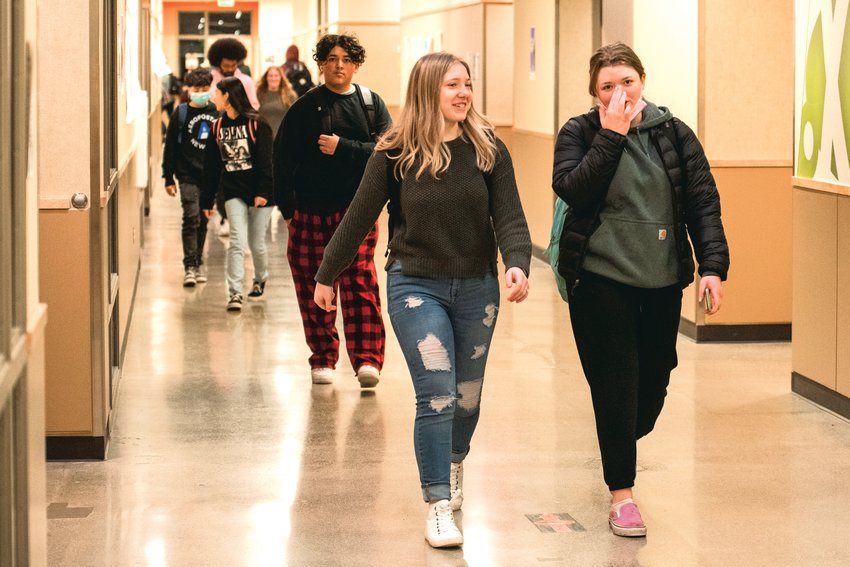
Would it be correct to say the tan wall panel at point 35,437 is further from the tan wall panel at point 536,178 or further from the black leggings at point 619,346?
the tan wall panel at point 536,178

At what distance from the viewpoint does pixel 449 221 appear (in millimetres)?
4297

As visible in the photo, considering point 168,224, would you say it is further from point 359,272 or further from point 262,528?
point 262,528

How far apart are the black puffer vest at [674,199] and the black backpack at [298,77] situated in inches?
489

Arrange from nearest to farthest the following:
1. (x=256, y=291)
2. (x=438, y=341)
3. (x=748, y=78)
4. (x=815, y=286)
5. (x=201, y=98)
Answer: (x=438, y=341), (x=815, y=286), (x=748, y=78), (x=256, y=291), (x=201, y=98)

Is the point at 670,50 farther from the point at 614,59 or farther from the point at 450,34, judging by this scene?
the point at 450,34

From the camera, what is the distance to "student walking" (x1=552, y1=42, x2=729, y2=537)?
4.35m

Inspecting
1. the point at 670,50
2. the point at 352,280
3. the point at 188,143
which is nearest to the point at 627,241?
the point at 352,280

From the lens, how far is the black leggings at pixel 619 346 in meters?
4.38

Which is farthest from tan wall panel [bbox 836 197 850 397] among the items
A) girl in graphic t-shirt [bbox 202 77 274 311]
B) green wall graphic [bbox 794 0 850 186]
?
girl in graphic t-shirt [bbox 202 77 274 311]

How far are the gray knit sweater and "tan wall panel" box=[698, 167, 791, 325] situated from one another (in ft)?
13.2

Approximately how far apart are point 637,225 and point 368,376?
2561 mm

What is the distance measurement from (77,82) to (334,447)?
1.75 meters

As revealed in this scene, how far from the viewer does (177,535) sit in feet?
14.7

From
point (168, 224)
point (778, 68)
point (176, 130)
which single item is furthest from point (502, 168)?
point (168, 224)
